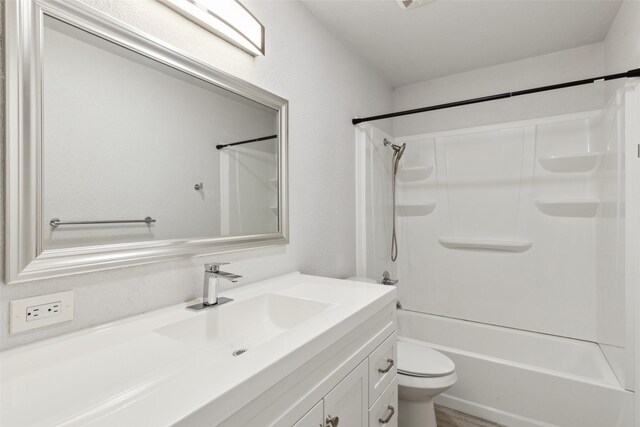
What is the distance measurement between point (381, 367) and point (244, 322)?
22.9 inches

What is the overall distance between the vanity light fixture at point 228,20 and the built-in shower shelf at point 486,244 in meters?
2.17

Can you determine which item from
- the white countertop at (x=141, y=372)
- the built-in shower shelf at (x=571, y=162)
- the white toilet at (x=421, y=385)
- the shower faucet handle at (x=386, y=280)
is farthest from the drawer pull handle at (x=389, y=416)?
the built-in shower shelf at (x=571, y=162)

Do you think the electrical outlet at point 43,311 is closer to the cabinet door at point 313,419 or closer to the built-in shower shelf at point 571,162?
the cabinet door at point 313,419

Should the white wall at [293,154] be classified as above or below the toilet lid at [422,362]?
above

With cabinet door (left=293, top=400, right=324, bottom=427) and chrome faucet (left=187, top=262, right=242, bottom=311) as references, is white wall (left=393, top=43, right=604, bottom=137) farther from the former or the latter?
cabinet door (left=293, top=400, right=324, bottom=427)

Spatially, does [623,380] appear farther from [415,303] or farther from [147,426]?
[147,426]

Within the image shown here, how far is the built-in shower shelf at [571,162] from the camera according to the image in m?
2.22

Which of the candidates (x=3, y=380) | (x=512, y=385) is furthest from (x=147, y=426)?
(x=512, y=385)

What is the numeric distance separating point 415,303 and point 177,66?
8.75 feet

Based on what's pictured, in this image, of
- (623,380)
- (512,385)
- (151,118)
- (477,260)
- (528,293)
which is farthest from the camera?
(477,260)

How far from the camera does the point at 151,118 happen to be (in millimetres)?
1076

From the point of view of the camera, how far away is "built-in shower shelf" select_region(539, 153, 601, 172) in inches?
87.4

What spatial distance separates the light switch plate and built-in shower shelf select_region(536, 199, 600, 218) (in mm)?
2854

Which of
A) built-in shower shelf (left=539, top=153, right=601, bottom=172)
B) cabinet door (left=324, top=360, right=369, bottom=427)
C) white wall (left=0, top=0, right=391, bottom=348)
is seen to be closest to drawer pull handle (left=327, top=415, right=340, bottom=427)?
cabinet door (left=324, top=360, right=369, bottom=427)
